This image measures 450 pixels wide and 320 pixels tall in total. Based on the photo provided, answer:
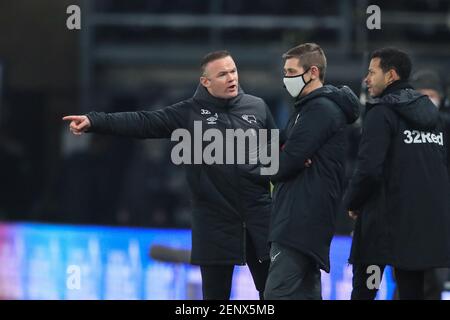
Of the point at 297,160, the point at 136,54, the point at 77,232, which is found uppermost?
the point at 136,54

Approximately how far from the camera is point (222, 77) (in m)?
6.99

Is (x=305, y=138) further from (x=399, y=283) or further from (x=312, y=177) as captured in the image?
(x=399, y=283)

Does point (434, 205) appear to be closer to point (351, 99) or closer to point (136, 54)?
point (351, 99)

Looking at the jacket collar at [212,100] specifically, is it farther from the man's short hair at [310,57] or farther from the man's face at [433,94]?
the man's face at [433,94]

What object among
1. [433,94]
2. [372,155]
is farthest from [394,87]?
[433,94]

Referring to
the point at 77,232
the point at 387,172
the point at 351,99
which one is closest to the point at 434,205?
the point at 387,172

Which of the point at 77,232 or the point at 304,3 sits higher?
the point at 304,3

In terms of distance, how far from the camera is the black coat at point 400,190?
658 centimetres

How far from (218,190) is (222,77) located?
0.65m

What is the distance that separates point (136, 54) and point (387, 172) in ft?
22.1

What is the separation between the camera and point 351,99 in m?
6.58

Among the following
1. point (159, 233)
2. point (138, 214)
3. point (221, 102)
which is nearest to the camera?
point (221, 102)

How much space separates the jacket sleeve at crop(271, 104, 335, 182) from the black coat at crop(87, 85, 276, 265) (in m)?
0.50

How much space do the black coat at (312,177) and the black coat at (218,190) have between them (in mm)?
461
